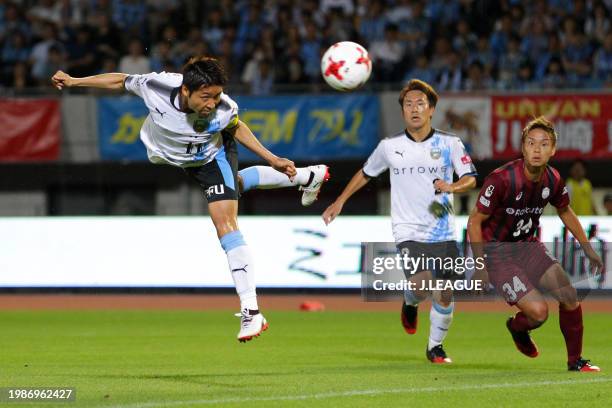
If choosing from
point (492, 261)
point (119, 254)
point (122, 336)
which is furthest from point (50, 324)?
point (492, 261)

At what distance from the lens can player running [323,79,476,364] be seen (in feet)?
33.4

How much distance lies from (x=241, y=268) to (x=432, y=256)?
2.06m

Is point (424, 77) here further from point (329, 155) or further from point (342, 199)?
point (342, 199)

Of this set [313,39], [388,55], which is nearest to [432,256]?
[388,55]

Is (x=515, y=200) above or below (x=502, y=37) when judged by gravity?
below

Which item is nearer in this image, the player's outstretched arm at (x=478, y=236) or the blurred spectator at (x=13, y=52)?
the player's outstretched arm at (x=478, y=236)

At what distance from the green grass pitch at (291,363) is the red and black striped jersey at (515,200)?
3.48 ft

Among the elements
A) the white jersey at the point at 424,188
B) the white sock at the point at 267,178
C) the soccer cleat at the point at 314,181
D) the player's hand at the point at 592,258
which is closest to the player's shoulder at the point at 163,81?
the white sock at the point at 267,178

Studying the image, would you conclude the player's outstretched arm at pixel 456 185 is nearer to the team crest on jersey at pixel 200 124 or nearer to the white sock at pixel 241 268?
the white sock at pixel 241 268

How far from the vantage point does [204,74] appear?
8688 millimetres

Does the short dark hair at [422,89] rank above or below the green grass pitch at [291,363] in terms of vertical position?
above

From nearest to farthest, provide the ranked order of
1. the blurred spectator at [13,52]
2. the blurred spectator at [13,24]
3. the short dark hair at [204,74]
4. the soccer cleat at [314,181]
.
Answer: the short dark hair at [204,74] < the soccer cleat at [314,181] < the blurred spectator at [13,52] < the blurred spectator at [13,24]

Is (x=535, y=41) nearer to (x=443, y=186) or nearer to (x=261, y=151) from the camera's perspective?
(x=443, y=186)

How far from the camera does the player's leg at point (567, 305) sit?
8977 mm
